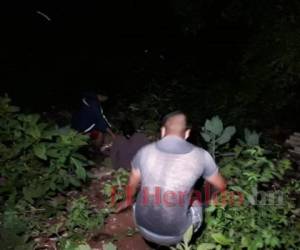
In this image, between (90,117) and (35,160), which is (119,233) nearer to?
(35,160)

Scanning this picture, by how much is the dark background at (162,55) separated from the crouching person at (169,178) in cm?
288

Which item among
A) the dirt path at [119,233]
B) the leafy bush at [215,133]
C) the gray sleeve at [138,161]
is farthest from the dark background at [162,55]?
the gray sleeve at [138,161]

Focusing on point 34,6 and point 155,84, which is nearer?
point 155,84

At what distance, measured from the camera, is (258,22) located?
671 centimetres

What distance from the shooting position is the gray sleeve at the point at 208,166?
13.0 feet

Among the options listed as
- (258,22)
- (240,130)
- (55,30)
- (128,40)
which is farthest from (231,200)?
(55,30)

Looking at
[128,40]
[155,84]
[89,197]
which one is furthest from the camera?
[128,40]

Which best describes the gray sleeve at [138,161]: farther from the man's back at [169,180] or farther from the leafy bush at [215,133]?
the leafy bush at [215,133]

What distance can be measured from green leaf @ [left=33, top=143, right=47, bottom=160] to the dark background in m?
3.07

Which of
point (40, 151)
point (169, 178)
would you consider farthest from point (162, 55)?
point (169, 178)

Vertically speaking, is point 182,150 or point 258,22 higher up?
point 258,22

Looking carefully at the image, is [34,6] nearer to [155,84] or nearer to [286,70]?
[155,84]

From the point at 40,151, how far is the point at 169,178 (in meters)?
1.92

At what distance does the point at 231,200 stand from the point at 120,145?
1.93 meters
